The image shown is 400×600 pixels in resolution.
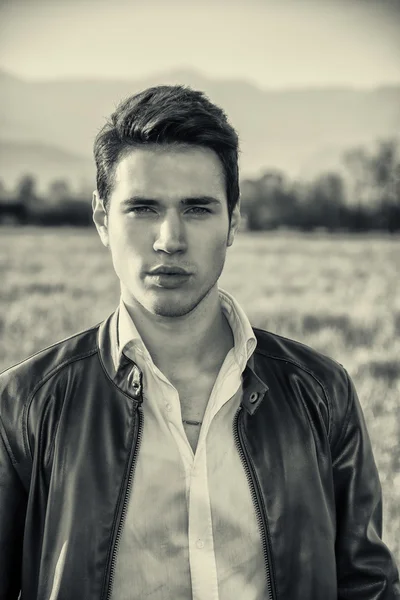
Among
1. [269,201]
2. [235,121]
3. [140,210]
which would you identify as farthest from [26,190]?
[140,210]

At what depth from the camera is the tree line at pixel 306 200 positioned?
4668mm

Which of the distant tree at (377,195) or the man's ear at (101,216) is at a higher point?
the distant tree at (377,195)

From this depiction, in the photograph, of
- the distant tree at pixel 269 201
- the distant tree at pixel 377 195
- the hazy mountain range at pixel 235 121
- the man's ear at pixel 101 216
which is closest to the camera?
the man's ear at pixel 101 216

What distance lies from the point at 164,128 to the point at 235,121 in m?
3.75

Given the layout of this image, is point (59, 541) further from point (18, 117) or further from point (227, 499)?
point (18, 117)

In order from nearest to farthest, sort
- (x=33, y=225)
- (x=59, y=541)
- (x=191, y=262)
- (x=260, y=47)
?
(x=59, y=541) → (x=191, y=262) → (x=33, y=225) → (x=260, y=47)

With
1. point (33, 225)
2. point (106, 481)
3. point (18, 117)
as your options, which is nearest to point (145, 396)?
point (106, 481)

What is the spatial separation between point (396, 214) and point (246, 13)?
1.94 m

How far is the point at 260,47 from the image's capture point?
4965 millimetres

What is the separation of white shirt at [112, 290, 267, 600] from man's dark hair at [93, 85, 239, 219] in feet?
1.23

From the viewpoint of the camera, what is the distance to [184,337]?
1.34 meters

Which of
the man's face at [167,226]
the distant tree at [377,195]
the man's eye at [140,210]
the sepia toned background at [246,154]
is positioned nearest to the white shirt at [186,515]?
the man's face at [167,226]

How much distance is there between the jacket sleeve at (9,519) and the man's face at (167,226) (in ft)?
1.31

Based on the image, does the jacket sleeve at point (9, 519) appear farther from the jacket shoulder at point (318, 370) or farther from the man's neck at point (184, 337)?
the jacket shoulder at point (318, 370)
